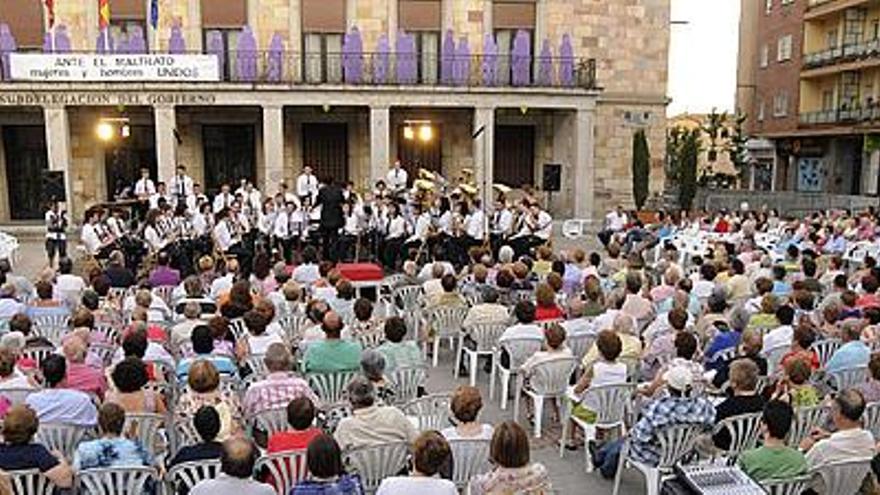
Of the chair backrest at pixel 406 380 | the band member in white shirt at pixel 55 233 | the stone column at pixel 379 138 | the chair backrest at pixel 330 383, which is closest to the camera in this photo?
the chair backrest at pixel 330 383

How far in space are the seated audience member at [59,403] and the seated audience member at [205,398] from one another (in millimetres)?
606

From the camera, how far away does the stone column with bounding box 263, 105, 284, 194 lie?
21.4m

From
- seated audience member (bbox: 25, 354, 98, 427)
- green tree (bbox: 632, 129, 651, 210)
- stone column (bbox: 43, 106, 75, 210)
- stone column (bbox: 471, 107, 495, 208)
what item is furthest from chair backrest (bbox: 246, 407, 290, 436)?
green tree (bbox: 632, 129, 651, 210)

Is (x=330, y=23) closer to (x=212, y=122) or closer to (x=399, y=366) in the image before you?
(x=212, y=122)

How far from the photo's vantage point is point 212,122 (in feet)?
78.1

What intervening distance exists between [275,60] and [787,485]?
19612 mm

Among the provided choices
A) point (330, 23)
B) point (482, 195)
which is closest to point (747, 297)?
point (482, 195)

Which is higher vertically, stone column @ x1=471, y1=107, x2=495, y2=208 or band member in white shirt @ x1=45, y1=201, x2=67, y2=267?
stone column @ x1=471, y1=107, x2=495, y2=208

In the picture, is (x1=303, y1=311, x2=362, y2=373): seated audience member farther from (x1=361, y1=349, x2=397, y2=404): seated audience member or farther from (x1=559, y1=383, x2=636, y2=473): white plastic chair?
(x1=559, y1=383, x2=636, y2=473): white plastic chair

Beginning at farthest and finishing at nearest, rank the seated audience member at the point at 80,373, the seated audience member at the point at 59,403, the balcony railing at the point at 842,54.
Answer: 1. the balcony railing at the point at 842,54
2. the seated audience member at the point at 80,373
3. the seated audience member at the point at 59,403

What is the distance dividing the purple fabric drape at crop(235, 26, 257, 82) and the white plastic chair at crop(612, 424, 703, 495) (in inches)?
720

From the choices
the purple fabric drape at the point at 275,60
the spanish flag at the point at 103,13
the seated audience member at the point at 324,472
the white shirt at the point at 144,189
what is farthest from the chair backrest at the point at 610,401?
the spanish flag at the point at 103,13

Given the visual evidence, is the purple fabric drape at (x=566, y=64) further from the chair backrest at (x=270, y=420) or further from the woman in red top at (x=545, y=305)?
the chair backrest at (x=270, y=420)

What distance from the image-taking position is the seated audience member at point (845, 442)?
4816mm
